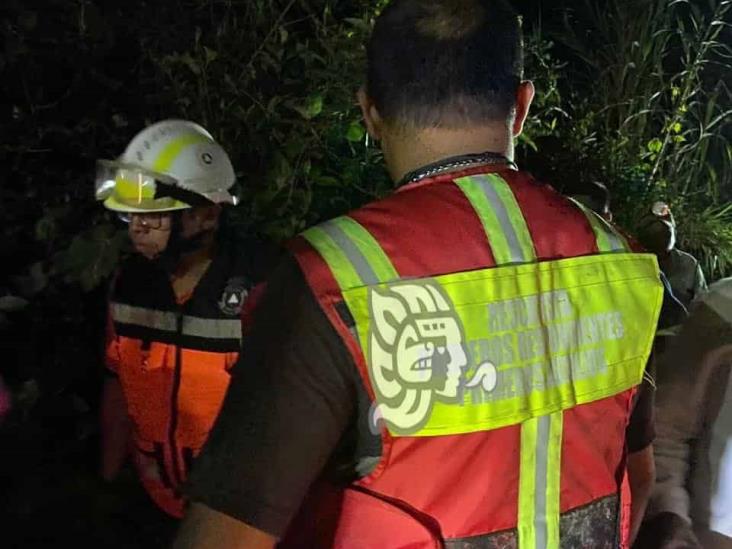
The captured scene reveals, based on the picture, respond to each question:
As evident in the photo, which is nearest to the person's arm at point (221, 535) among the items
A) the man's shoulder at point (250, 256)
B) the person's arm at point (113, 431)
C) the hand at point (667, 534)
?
the hand at point (667, 534)

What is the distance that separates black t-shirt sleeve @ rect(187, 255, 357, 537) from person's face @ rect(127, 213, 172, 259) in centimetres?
149

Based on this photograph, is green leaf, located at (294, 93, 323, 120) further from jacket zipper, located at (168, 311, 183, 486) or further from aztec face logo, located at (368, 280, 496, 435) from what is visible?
aztec face logo, located at (368, 280, 496, 435)

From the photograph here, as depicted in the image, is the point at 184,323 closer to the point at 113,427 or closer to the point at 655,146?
the point at 113,427

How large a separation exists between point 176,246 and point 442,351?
1526 millimetres

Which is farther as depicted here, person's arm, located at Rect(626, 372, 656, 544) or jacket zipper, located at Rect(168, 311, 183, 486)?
jacket zipper, located at Rect(168, 311, 183, 486)

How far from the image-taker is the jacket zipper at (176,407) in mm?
2324

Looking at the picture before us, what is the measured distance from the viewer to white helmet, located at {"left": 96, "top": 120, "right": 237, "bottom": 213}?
97.3 inches

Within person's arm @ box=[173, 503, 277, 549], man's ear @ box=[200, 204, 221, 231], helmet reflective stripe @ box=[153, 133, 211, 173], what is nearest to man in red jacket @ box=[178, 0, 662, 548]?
person's arm @ box=[173, 503, 277, 549]

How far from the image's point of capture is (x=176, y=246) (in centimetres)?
245

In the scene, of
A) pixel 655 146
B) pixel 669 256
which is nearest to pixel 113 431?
pixel 669 256

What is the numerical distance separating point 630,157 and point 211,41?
3327 mm

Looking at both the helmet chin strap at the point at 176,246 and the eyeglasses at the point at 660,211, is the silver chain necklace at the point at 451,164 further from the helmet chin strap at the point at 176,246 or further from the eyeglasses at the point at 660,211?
the eyeglasses at the point at 660,211

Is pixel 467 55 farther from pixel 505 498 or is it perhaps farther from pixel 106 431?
pixel 106 431

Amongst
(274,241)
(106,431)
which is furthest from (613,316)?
(274,241)
